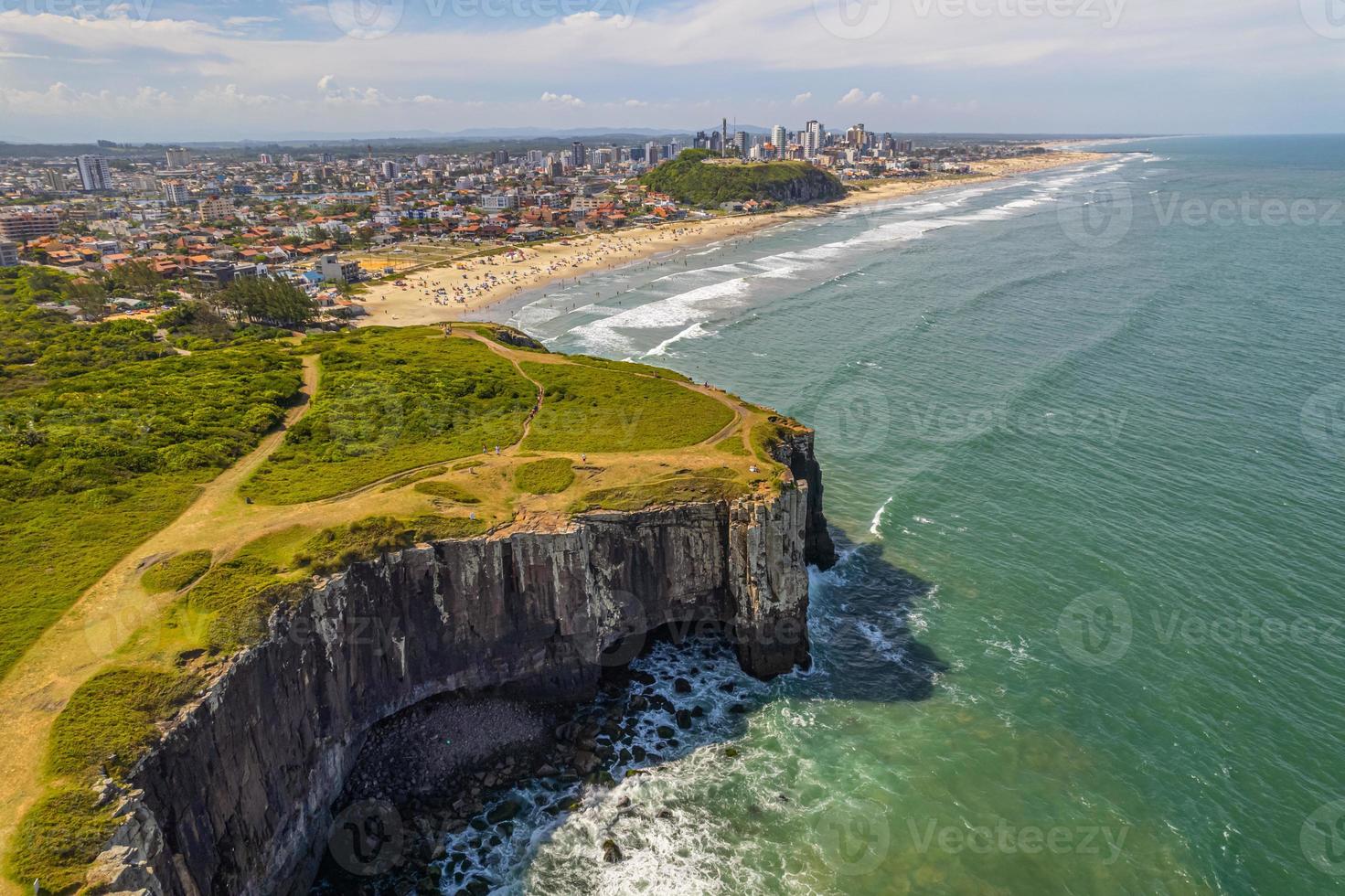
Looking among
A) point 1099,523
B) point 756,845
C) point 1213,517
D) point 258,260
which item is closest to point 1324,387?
point 1213,517

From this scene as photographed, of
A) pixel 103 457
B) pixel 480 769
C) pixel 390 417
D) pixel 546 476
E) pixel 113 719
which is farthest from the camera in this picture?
pixel 390 417

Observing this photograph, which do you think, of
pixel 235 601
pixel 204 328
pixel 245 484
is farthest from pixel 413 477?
pixel 204 328

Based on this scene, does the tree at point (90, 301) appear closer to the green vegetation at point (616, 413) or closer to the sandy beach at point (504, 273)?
the sandy beach at point (504, 273)

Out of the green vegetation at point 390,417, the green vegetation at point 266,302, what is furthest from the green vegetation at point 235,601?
the green vegetation at point 266,302

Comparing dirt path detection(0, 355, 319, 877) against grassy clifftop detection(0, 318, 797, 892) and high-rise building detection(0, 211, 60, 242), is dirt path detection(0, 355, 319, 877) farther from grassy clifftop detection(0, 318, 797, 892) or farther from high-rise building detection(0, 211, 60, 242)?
high-rise building detection(0, 211, 60, 242)

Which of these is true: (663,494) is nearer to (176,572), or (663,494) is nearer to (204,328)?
(176,572)

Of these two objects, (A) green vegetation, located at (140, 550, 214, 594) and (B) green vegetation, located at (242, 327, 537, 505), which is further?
(B) green vegetation, located at (242, 327, 537, 505)

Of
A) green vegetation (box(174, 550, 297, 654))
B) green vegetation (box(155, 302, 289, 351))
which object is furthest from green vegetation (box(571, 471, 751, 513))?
green vegetation (box(155, 302, 289, 351))
